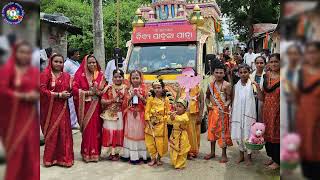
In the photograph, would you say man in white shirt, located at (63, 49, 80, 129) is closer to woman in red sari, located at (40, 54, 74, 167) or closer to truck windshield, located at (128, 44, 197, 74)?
truck windshield, located at (128, 44, 197, 74)

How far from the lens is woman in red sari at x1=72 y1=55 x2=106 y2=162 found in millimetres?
4684

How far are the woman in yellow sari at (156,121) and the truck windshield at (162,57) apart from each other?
1.56 m

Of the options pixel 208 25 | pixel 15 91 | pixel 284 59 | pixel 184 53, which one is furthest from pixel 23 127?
pixel 208 25

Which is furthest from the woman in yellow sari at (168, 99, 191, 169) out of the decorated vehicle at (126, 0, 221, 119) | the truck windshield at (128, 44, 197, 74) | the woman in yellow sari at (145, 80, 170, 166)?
the truck windshield at (128, 44, 197, 74)

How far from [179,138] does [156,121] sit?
13.2 inches

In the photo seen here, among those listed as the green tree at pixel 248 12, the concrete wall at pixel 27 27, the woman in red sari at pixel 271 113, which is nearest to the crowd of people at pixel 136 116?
the woman in red sari at pixel 271 113

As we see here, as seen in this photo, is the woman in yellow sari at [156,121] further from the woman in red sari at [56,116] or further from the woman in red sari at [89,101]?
the woman in red sari at [56,116]

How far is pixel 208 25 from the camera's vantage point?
26.9 feet

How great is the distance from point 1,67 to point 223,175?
3.62 metres

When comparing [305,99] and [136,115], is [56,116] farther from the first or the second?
[305,99]

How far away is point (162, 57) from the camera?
6410 mm

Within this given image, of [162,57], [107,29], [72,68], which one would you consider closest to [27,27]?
[162,57]

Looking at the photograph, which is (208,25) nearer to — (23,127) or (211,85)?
(211,85)

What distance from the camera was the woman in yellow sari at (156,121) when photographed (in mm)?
4590
